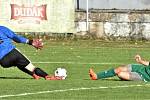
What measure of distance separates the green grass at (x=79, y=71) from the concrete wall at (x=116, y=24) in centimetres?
97

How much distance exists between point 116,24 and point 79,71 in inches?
583

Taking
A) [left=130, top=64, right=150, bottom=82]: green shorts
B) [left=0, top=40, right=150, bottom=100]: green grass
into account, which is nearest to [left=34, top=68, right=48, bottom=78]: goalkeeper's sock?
[left=0, top=40, right=150, bottom=100]: green grass

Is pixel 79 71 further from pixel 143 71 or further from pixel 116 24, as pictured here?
pixel 116 24

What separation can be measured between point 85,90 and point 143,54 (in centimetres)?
1295

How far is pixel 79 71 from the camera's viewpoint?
64.3ft

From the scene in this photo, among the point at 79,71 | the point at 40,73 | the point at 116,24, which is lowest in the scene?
the point at 79,71

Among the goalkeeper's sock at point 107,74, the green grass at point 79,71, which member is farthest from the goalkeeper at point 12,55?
the goalkeeper's sock at point 107,74

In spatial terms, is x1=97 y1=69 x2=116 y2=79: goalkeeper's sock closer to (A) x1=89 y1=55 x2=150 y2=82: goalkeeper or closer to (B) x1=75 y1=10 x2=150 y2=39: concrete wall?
(A) x1=89 y1=55 x2=150 y2=82: goalkeeper

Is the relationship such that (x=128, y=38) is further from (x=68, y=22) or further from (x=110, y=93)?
(x=110, y=93)

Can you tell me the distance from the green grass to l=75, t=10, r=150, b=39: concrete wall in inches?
38.3

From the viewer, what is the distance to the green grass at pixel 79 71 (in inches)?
518

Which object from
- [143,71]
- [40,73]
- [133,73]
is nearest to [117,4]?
[40,73]

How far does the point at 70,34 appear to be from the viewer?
113 feet

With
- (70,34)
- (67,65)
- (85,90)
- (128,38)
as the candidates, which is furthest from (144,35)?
(85,90)
